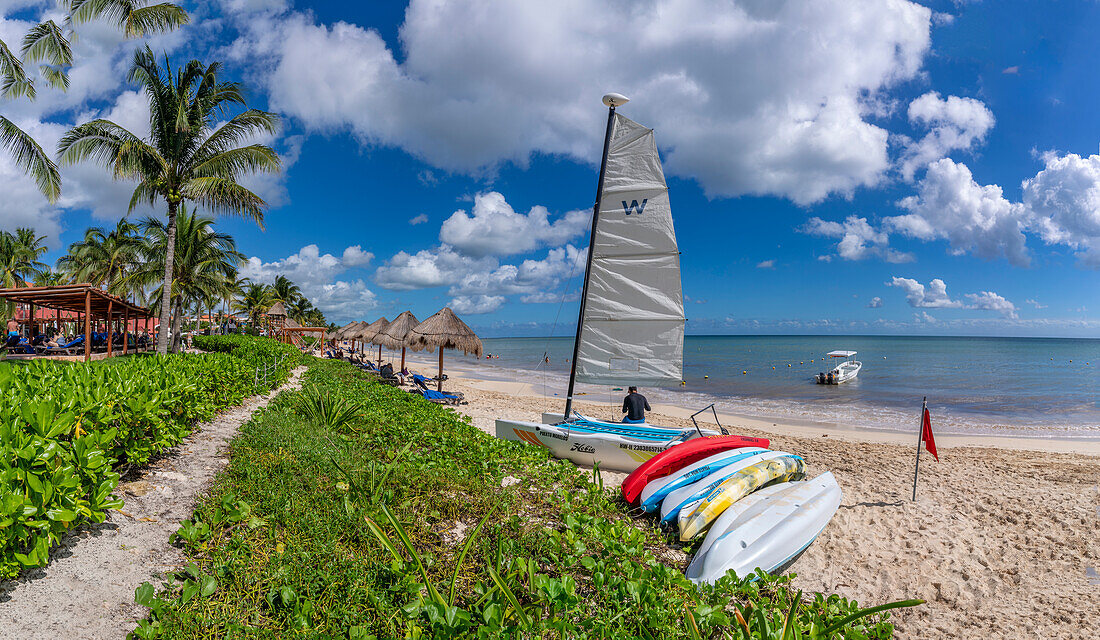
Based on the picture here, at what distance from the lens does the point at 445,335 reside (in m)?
16.1

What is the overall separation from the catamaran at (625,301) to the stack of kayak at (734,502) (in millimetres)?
1213

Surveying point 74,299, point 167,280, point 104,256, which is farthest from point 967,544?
point 104,256

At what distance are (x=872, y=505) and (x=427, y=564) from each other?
676 centimetres

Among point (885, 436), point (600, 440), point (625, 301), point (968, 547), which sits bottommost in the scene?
point (885, 436)

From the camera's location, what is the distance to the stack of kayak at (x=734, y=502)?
4.66m

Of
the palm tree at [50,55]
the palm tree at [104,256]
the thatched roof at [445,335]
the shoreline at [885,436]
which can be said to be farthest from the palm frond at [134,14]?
the palm tree at [104,256]

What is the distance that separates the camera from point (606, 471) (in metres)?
8.12

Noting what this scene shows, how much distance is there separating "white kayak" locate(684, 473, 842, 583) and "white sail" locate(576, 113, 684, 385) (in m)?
2.93

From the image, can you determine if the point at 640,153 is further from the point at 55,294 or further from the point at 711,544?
the point at 55,294

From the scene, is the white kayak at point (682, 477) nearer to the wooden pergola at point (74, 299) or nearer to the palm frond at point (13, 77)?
the wooden pergola at point (74, 299)

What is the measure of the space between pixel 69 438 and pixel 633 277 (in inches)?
280

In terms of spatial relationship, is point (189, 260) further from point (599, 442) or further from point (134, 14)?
point (599, 442)

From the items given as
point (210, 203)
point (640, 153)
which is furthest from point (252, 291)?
point (640, 153)

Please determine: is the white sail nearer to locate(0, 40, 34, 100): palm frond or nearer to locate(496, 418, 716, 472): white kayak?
locate(496, 418, 716, 472): white kayak
